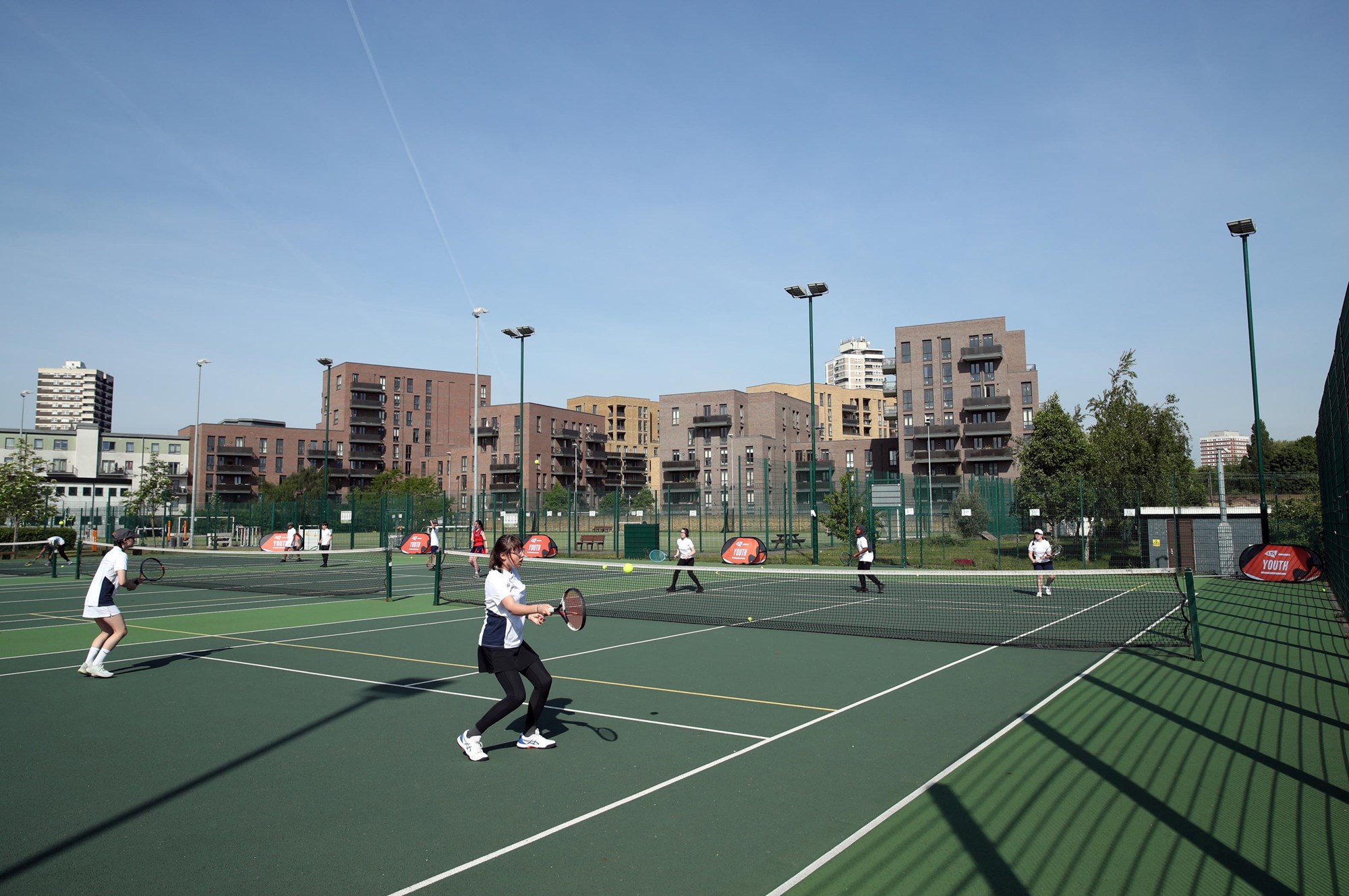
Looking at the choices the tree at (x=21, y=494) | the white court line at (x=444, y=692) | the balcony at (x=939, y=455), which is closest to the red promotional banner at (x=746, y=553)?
the white court line at (x=444, y=692)

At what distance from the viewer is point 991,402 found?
73.8 m

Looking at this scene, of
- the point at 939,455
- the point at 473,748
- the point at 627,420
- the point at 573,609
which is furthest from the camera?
the point at 627,420

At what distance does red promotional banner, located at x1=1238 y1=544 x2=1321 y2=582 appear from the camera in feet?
60.7

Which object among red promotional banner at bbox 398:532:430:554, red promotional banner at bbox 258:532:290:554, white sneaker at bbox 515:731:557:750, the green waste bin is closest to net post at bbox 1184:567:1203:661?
white sneaker at bbox 515:731:557:750

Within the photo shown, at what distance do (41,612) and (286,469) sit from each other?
93.5m

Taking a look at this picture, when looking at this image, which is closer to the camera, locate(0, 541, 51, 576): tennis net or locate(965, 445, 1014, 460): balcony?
locate(0, 541, 51, 576): tennis net

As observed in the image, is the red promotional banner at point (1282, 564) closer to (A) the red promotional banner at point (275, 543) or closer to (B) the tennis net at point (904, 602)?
(B) the tennis net at point (904, 602)

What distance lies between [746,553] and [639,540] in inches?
270

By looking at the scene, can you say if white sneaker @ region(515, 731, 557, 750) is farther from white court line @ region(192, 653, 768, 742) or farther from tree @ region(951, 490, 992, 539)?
tree @ region(951, 490, 992, 539)

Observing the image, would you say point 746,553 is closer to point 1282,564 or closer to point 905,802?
point 1282,564

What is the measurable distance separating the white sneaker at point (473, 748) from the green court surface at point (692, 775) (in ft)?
0.34

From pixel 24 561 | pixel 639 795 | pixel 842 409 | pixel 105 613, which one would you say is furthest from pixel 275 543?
pixel 842 409

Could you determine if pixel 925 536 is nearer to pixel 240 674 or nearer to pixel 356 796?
pixel 240 674

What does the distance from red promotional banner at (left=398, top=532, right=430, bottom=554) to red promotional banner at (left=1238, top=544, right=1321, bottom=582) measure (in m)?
28.2
